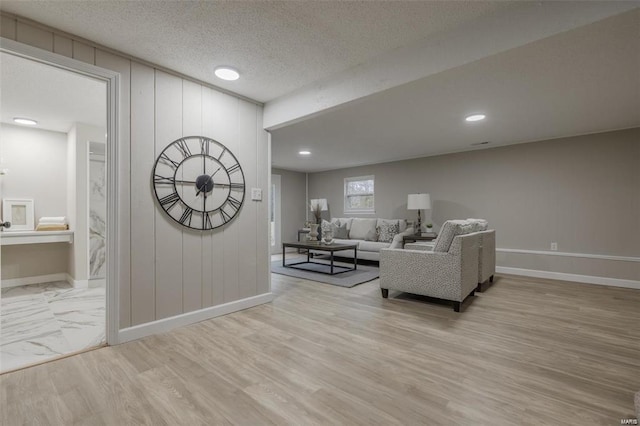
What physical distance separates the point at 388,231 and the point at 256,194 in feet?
11.3

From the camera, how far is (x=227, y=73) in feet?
8.05

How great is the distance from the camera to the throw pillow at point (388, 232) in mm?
5723

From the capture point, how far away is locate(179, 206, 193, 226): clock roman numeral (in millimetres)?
2492

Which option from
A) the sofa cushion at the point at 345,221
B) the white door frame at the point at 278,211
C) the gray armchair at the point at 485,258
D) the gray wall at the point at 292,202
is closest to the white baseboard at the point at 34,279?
the white door frame at the point at 278,211

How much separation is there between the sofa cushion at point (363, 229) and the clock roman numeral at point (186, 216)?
4.06m

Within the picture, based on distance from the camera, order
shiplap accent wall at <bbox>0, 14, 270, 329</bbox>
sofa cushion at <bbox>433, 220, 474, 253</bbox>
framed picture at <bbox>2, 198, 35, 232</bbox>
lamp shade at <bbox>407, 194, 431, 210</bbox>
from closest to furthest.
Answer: shiplap accent wall at <bbox>0, 14, 270, 329</bbox> → sofa cushion at <bbox>433, 220, 474, 253</bbox> → framed picture at <bbox>2, 198, 35, 232</bbox> → lamp shade at <bbox>407, 194, 431, 210</bbox>

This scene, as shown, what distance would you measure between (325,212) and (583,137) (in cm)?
505

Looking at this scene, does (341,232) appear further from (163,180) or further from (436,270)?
(163,180)

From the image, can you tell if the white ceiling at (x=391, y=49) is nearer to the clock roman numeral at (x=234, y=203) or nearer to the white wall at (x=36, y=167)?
the clock roman numeral at (x=234, y=203)

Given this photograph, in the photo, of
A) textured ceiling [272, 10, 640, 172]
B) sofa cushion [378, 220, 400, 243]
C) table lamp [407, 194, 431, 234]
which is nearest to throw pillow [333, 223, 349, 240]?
sofa cushion [378, 220, 400, 243]

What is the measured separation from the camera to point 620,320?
2.63 meters

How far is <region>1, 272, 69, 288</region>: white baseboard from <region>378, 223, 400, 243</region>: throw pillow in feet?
16.9

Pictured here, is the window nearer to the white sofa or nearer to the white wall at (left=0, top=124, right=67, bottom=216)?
the white sofa

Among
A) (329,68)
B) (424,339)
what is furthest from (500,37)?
(424,339)
